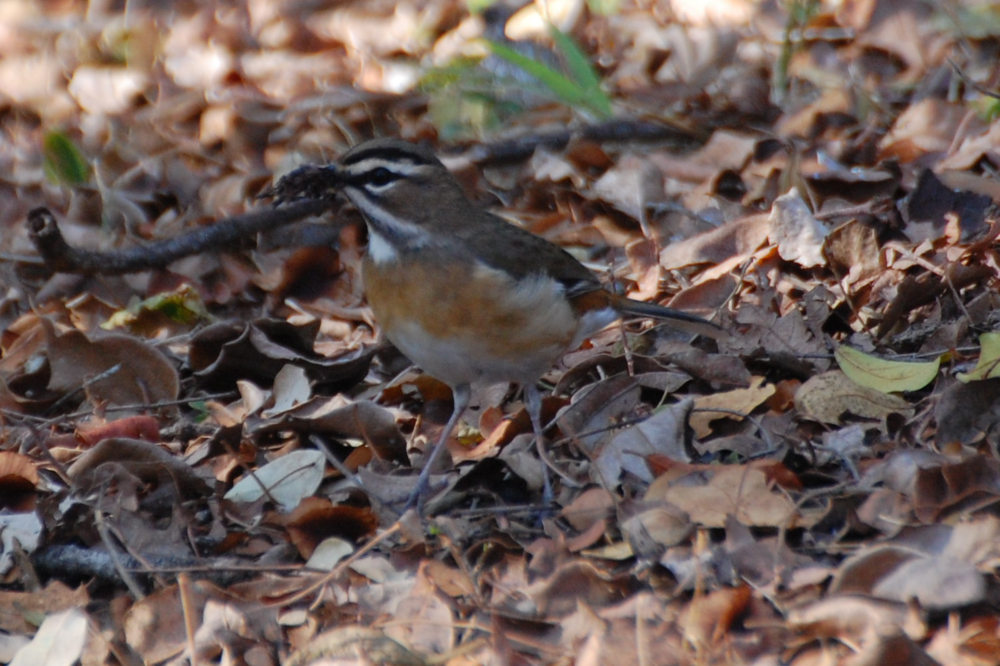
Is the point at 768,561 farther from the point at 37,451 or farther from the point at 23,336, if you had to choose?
the point at 23,336

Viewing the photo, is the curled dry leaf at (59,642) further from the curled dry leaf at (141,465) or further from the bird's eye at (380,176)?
the bird's eye at (380,176)

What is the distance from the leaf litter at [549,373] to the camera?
13.8 feet

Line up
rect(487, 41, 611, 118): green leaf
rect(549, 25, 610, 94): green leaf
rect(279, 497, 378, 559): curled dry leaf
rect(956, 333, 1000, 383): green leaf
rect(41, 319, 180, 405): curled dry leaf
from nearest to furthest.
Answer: rect(956, 333, 1000, 383): green leaf → rect(279, 497, 378, 559): curled dry leaf → rect(41, 319, 180, 405): curled dry leaf → rect(487, 41, 611, 118): green leaf → rect(549, 25, 610, 94): green leaf

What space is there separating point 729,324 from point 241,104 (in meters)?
5.42

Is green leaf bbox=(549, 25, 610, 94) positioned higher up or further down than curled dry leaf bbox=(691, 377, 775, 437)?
higher up

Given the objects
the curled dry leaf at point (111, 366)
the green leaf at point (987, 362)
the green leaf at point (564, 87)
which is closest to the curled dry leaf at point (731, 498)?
the green leaf at point (987, 362)

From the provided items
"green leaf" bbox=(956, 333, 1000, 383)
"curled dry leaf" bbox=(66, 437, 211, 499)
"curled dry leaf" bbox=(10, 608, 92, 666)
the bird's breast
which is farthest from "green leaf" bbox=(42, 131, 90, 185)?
"green leaf" bbox=(956, 333, 1000, 383)

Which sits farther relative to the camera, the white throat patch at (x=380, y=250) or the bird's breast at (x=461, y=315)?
the white throat patch at (x=380, y=250)

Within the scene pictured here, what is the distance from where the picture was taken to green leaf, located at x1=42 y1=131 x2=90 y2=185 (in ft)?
31.3

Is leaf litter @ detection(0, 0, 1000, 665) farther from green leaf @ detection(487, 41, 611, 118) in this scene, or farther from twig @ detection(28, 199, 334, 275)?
twig @ detection(28, 199, 334, 275)

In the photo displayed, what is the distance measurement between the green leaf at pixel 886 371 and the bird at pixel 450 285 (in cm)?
83

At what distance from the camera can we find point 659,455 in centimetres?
498

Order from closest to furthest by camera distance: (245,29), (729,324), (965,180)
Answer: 1. (729,324)
2. (965,180)
3. (245,29)

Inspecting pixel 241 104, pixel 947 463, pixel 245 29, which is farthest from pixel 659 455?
pixel 245 29
